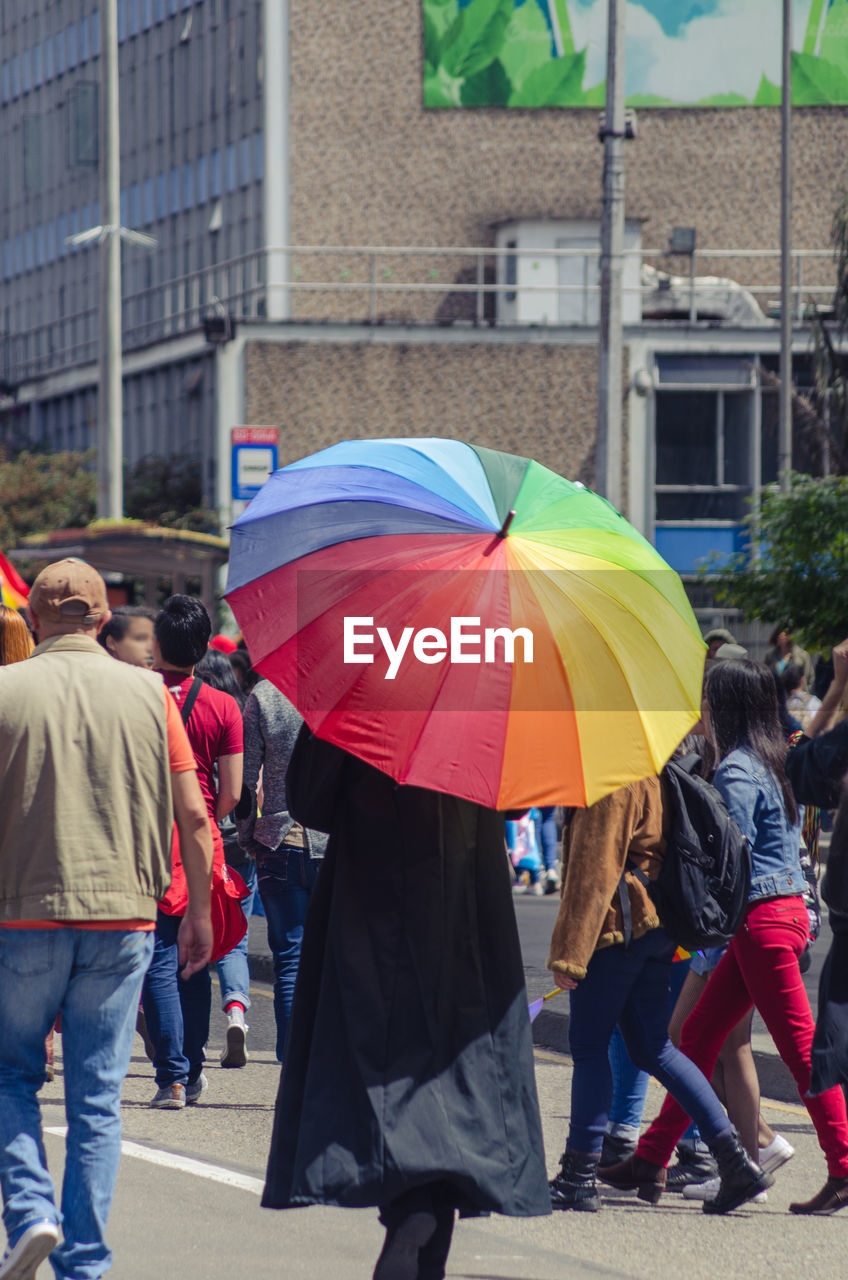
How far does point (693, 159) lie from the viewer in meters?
37.5

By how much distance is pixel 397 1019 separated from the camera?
4496 mm

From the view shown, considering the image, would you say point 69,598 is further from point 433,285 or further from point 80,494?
point 80,494

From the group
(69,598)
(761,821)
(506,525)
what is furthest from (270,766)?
(506,525)

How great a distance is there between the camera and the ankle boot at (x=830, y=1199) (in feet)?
19.6

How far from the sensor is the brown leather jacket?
564 cm

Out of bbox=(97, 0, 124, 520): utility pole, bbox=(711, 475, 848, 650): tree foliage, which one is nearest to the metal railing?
bbox=(97, 0, 124, 520): utility pole

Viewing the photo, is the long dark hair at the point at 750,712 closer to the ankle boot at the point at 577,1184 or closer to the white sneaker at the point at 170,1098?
the ankle boot at the point at 577,1184

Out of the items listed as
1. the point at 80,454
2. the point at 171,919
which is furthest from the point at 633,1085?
the point at 80,454

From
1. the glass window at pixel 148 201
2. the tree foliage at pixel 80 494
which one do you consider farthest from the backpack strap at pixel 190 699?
the glass window at pixel 148 201

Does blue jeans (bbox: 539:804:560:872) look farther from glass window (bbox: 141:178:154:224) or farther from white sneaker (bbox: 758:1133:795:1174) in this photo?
glass window (bbox: 141:178:154:224)

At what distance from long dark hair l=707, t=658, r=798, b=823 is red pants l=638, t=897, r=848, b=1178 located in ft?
1.14

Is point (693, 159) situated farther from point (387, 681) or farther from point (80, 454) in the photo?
point (387, 681)

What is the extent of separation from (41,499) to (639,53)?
1373 centimetres

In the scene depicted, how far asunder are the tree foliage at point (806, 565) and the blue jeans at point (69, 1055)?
14293mm
